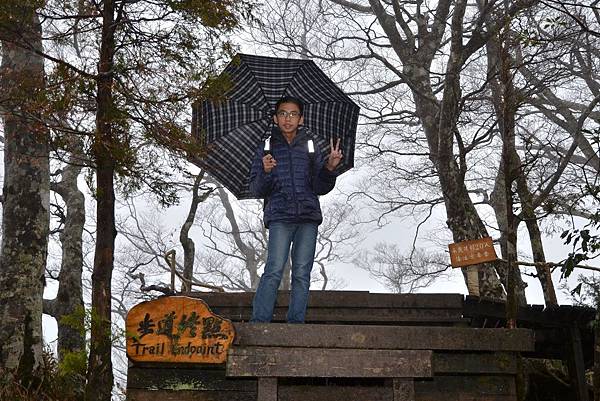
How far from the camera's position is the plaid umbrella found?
19.8 feet

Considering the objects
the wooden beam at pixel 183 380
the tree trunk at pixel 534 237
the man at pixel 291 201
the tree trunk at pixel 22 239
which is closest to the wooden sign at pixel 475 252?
the man at pixel 291 201

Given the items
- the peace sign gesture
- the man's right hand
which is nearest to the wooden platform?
the man's right hand

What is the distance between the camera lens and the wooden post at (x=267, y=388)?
3.76 m

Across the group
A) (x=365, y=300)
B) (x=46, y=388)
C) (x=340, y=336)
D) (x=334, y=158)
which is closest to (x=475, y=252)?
(x=365, y=300)

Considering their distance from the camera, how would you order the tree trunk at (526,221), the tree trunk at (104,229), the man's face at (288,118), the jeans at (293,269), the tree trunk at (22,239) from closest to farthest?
1. the tree trunk at (104,229)
2. the jeans at (293,269)
3. the man's face at (288,118)
4. the tree trunk at (22,239)
5. the tree trunk at (526,221)

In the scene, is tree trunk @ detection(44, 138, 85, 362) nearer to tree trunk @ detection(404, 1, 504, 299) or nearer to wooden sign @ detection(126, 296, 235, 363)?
tree trunk @ detection(404, 1, 504, 299)

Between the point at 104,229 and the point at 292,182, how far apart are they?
1663 mm

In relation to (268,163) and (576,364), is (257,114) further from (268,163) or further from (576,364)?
(576,364)

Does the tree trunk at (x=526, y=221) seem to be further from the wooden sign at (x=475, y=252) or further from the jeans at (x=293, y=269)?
the jeans at (x=293, y=269)

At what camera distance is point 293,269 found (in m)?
5.11

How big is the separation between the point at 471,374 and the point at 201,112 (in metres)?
3.55

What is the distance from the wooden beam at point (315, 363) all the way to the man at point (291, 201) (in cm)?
112

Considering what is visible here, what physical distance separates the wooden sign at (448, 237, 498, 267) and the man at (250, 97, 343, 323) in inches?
68.2

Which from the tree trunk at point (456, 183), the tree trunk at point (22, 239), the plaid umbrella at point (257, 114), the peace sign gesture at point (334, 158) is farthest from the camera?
the tree trunk at point (456, 183)
